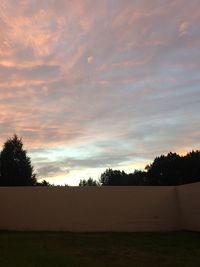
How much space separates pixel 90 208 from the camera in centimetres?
2630

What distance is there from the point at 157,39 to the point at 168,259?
7928 millimetres

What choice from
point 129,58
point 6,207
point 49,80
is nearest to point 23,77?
point 49,80

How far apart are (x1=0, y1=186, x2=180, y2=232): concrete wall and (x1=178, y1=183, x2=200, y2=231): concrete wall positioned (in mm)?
257

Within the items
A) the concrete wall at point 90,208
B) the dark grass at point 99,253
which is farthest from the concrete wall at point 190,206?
the dark grass at point 99,253

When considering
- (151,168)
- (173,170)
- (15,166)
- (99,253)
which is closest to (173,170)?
(173,170)

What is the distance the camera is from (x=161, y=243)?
59.8 ft

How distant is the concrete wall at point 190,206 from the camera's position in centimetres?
2539

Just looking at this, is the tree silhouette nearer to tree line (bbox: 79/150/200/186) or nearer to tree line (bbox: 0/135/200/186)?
tree line (bbox: 0/135/200/186)

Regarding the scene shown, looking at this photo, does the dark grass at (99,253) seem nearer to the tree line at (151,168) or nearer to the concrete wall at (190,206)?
the concrete wall at (190,206)

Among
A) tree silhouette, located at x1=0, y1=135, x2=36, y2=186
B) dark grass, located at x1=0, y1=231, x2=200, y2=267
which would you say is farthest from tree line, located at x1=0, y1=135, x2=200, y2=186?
dark grass, located at x1=0, y1=231, x2=200, y2=267

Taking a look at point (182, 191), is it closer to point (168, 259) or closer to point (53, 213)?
point (53, 213)

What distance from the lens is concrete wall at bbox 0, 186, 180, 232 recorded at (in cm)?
2534

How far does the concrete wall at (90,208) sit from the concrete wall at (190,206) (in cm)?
26

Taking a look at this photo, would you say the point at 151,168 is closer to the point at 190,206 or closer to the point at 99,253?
the point at 190,206
